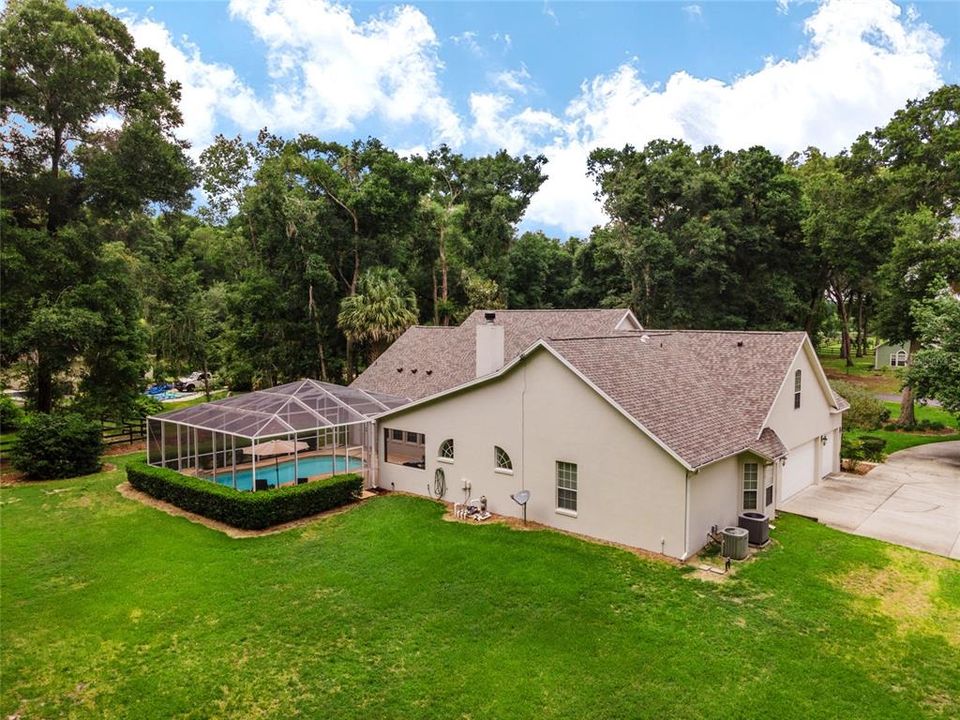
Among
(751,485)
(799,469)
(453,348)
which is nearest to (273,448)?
(453,348)

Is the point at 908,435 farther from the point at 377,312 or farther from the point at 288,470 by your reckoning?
the point at 288,470

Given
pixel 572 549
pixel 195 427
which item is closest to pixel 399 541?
pixel 572 549

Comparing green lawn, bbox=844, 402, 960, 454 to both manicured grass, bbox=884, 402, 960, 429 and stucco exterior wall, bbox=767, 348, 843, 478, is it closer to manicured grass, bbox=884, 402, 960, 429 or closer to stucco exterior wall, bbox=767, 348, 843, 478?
manicured grass, bbox=884, 402, 960, 429

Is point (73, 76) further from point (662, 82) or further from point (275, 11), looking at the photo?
point (662, 82)

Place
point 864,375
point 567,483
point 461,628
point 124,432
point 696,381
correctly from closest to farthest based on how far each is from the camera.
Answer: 1. point 461,628
2. point 567,483
3. point 696,381
4. point 124,432
5. point 864,375

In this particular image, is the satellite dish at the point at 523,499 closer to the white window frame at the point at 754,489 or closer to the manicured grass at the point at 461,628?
the manicured grass at the point at 461,628

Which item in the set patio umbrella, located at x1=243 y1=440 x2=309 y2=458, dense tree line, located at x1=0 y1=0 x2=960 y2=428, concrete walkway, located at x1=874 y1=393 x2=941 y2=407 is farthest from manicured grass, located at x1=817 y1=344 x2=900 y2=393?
patio umbrella, located at x1=243 y1=440 x2=309 y2=458

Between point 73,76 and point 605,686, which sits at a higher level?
point 73,76
